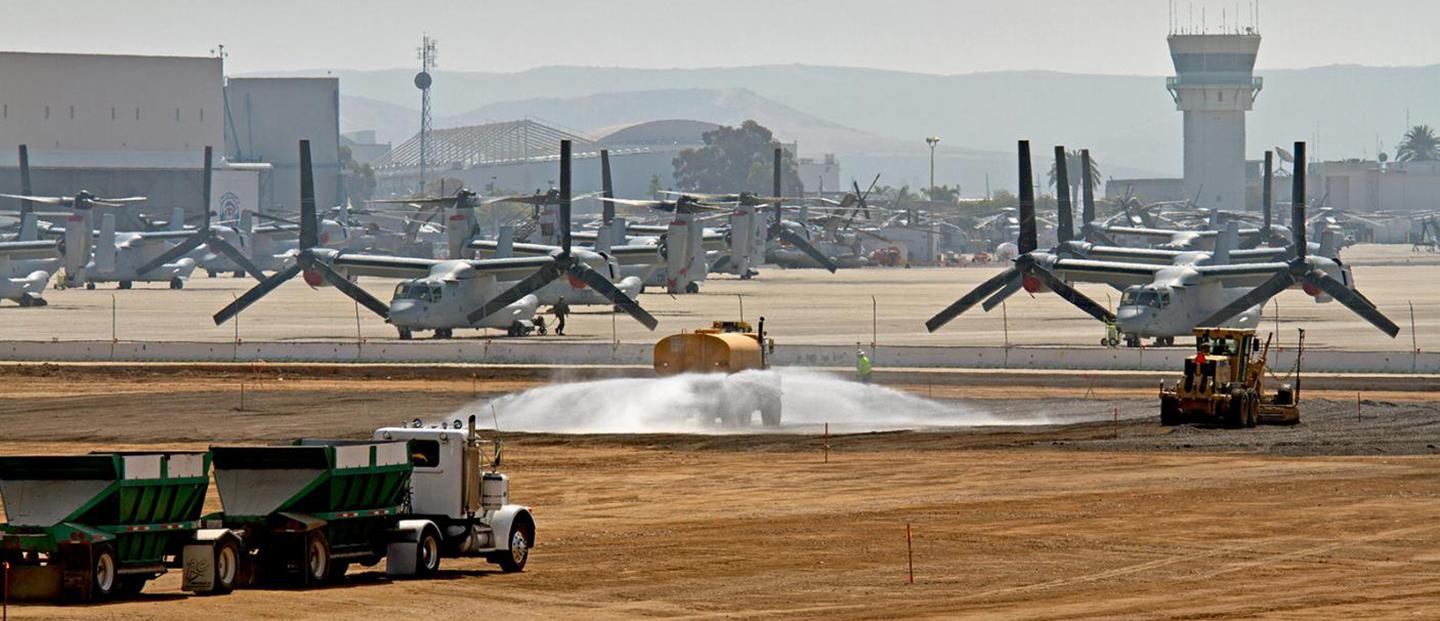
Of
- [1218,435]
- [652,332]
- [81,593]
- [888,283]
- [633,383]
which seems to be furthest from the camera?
[888,283]

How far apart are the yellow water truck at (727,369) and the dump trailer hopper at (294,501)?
23.7m

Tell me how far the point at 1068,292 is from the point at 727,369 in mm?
28487

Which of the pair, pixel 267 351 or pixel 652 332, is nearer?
pixel 267 351

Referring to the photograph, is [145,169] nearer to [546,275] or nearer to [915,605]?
[546,275]

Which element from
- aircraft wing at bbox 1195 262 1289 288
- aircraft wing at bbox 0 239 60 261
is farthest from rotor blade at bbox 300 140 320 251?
aircraft wing at bbox 1195 262 1289 288

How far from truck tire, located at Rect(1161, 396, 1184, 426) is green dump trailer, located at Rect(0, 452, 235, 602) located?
90.1 ft

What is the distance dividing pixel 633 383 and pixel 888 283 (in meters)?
93.6

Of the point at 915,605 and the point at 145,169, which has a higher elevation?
the point at 145,169

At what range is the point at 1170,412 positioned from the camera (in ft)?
159

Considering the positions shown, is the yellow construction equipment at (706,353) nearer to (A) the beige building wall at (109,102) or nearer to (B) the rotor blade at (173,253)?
(B) the rotor blade at (173,253)

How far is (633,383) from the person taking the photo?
5425cm

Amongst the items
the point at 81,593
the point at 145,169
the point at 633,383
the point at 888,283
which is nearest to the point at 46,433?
the point at 633,383

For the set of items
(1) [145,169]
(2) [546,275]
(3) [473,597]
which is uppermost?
(1) [145,169]

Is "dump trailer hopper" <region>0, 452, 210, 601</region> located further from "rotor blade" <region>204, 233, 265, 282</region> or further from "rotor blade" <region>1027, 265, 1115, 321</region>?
"rotor blade" <region>204, 233, 265, 282</region>
